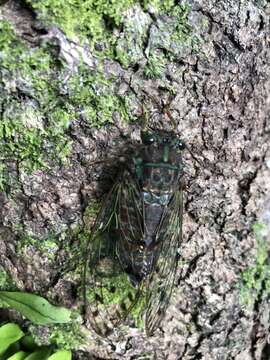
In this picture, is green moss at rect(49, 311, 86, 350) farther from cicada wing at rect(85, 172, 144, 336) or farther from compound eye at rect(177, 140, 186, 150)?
compound eye at rect(177, 140, 186, 150)

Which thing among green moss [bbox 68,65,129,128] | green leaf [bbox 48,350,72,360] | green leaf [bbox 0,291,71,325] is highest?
green moss [bbox 68,65,129,128]

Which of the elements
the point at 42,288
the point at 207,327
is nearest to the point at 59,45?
the point at 42,288

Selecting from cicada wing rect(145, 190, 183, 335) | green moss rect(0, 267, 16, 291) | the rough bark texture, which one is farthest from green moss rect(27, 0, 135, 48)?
green moss rect(0, 267, 16, 291)

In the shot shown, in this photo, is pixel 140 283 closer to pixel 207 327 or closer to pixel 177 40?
pixel 207 327

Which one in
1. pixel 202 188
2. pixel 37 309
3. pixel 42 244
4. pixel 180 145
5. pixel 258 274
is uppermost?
pixel 180 145

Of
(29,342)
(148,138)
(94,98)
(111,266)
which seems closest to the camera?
(94,98)

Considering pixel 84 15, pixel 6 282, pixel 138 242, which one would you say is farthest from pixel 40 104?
pixel 6 282

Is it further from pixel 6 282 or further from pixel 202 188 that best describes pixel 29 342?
pixel 202 188
